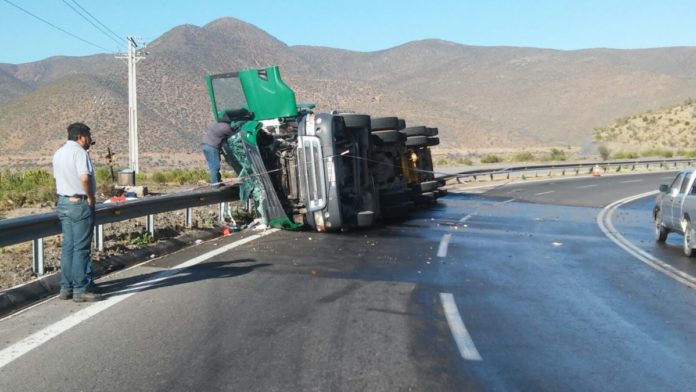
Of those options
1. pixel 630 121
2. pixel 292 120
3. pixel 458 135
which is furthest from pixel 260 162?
pixel 458 135

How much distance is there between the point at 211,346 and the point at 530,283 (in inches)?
204

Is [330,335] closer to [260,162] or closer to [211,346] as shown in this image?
[211,346]

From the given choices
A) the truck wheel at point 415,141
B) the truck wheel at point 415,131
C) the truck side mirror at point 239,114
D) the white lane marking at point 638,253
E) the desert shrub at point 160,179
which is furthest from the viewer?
the desert shrub at point 160,179

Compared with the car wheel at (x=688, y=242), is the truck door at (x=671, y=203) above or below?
above

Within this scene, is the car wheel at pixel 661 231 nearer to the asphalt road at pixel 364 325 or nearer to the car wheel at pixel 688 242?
the car wheel at pixel 688 242

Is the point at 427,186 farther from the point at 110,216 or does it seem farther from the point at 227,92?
the point at 110,216

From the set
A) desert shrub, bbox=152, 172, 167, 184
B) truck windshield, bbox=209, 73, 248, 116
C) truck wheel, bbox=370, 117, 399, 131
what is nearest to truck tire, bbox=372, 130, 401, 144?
truck wheel, bbox=370, 117, 399, 131

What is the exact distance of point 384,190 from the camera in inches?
724

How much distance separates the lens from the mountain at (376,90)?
7875 centimetres

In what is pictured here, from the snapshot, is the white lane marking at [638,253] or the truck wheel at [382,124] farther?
the truck wheel at [382,124]

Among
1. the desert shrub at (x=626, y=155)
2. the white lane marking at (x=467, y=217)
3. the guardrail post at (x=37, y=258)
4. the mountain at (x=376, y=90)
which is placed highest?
the mountain at (x=376, y=90)

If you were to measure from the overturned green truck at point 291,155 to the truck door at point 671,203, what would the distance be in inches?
229

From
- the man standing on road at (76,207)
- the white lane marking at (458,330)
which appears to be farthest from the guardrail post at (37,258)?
the white lane marking at (458,330)

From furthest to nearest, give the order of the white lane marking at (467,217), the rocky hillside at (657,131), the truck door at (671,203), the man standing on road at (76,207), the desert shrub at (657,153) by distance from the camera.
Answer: the rocky hillside at (657,131) → the desert shrub at (657,153) → the white lane marking at (467,217) → the truck door at (671,203) → the man standing on road at (76,207)
